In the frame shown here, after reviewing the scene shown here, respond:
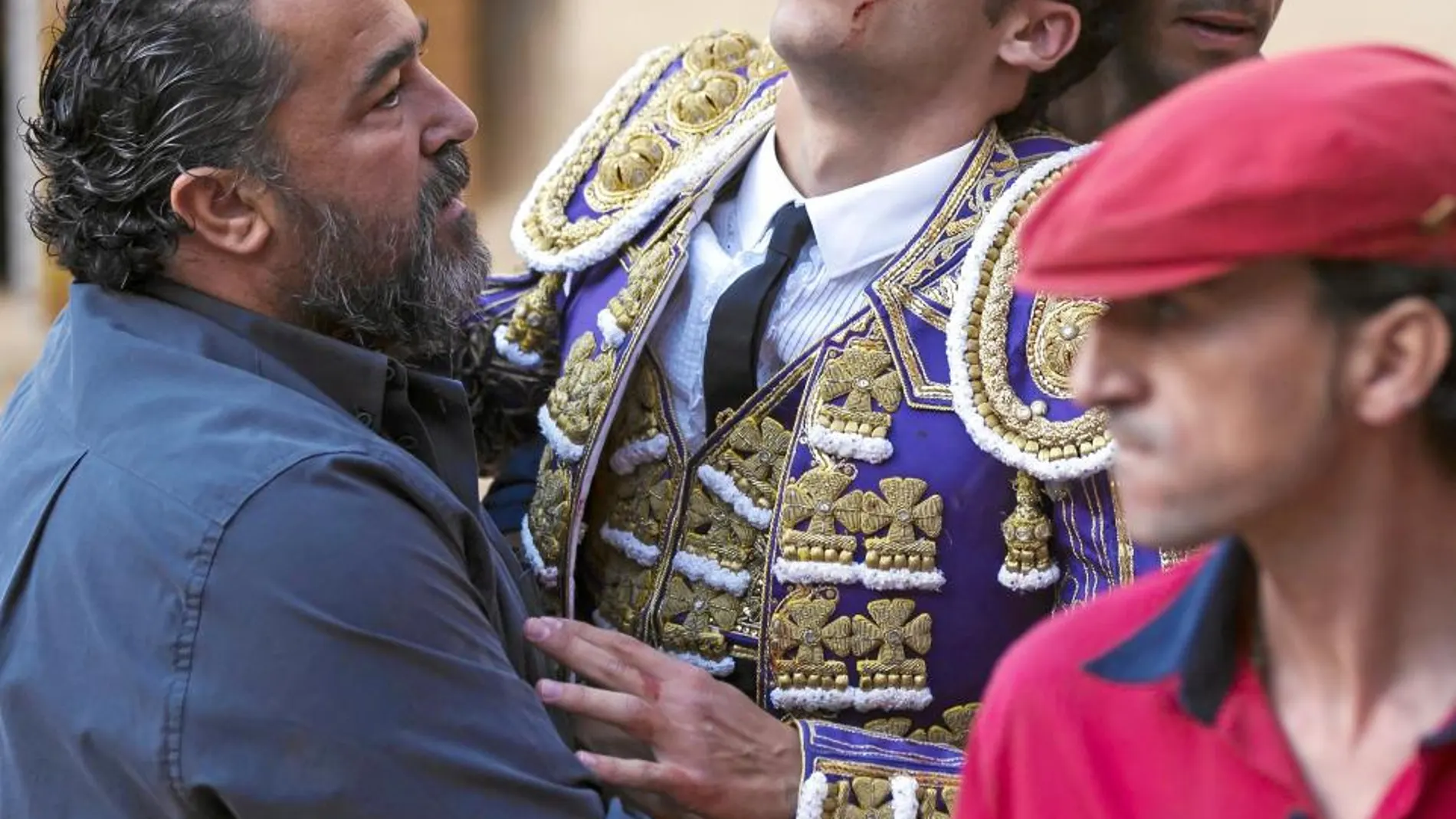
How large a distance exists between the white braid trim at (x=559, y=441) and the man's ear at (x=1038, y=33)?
695 millimetres

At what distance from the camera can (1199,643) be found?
137 centimetres

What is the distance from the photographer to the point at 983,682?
232 cm

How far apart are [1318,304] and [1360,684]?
26 centimetres

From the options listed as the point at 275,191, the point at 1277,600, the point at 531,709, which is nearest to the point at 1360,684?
the point at 1277,600

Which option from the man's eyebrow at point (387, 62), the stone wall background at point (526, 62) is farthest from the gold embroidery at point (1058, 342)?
the stone wall background at point (526, 62)

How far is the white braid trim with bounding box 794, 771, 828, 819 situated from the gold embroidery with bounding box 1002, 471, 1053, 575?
0.31 meters

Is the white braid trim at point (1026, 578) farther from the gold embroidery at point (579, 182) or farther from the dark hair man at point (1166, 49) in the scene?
the gold embroidery at point (579, 182)

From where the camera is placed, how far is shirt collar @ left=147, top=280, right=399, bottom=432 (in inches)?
84.5

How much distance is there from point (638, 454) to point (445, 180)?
1.35 feet

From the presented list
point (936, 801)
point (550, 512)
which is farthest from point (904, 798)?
point (550, 512)

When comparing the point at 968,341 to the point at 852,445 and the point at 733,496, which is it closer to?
the point at 852,445

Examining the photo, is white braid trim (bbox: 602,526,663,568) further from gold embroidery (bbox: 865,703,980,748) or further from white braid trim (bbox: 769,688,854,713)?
gold embroidery (bbox: 865,703,980,748)

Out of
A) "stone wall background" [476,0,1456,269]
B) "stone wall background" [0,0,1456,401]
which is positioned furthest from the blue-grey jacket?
"stone wall background" [0,0,1456,401]

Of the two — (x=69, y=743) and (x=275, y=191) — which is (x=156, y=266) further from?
(x=69, y=743)
